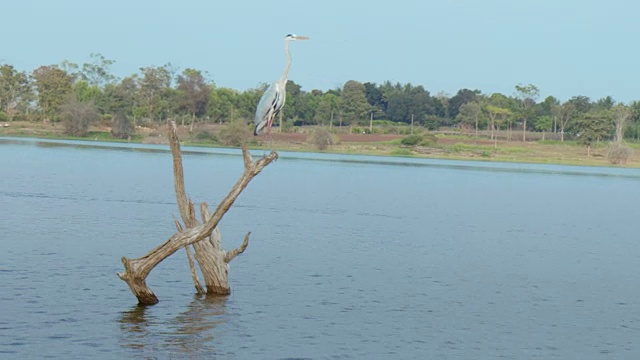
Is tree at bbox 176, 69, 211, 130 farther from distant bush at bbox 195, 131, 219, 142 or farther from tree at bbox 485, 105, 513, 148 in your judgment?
tree at bbox 485, 105, 513, 148

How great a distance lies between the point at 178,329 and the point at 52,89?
13563 cm

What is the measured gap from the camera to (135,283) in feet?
59.4

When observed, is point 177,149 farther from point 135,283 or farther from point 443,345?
point 443,345

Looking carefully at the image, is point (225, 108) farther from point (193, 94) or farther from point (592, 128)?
point (592, 128)

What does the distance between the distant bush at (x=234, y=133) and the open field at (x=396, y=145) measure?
1.55 metres

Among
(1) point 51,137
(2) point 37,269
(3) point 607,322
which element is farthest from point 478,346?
(1) point 51,137

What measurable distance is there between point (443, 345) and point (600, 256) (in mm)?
16058

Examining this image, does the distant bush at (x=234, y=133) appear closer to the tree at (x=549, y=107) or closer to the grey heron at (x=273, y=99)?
the tree at (x=549, y=107)

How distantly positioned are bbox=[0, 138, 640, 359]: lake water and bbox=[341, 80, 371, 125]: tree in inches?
4253

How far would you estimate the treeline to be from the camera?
5276 inches

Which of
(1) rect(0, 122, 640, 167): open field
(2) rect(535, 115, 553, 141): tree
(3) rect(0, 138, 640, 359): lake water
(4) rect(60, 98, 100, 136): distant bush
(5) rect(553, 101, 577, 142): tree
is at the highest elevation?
(5) rect(553, 101, 577, 142): tree

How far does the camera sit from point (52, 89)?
14600 cm

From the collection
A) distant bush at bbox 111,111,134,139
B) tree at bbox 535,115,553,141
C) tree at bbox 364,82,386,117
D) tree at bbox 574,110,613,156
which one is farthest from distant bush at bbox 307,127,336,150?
tree at bbox 364,82,386,117

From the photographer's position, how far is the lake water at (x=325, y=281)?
1678 cm
